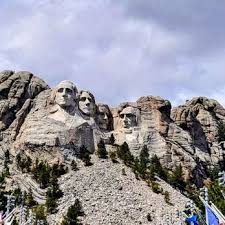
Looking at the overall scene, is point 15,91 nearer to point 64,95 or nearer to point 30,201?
point 64,95

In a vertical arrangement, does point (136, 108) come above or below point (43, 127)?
above

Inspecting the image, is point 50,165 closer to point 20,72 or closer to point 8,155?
point 8,155

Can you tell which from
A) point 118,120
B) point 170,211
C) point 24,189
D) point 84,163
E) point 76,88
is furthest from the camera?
point 118,120

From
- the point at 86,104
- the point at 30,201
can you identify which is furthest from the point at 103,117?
the point at 30,201

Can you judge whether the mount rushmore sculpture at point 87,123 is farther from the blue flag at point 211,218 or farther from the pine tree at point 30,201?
the blue flag at point 211,218

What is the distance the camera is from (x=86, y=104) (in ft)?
235

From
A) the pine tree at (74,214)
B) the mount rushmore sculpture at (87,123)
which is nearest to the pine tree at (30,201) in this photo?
the pine tree at (74,214)

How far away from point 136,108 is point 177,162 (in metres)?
7.79

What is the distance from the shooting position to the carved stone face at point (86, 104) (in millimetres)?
71312

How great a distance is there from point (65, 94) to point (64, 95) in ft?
0.61

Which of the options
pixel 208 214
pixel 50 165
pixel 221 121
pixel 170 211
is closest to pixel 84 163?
pixel 50 165

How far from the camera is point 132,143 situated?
72375 millimetres

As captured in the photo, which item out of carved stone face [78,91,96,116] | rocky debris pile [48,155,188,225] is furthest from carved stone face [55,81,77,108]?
rocky debris pile [48,155,188,225]

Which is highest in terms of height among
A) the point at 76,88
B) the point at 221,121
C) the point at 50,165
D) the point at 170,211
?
the point at 221,121
